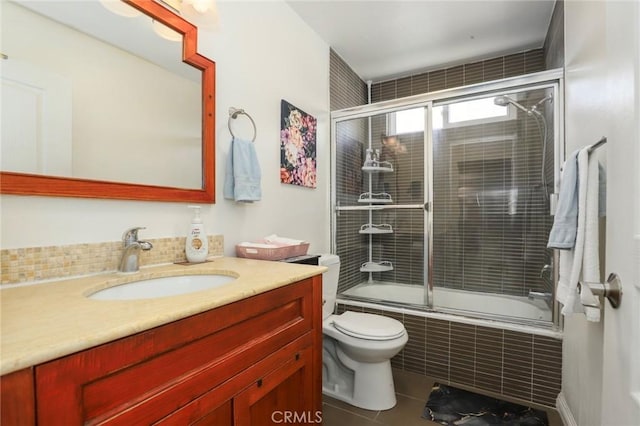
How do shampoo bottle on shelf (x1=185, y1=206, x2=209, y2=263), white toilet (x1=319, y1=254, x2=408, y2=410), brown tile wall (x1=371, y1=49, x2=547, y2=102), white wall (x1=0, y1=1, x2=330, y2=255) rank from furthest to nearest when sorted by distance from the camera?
brown tile wall (x1=371, y1=49, x2=547, y2=102) → white toilet (x1=319, y1=254, x2=408, y2=410) → shampoo bottle on shelf (x1=185, y1=206, x2=209, y2=263) → white wall (x1=0, y1=1, x2=330, y2=255)

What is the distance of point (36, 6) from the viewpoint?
94cm

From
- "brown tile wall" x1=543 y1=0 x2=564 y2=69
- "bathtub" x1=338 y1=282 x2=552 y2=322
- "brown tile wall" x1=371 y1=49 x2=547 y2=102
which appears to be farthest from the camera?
"brown tile wall" x1=371 y1=49 x2=547 y2=102

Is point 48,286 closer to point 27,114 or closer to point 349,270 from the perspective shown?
point 27,114

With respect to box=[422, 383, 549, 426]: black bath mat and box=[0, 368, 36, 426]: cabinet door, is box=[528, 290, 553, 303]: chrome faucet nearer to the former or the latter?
box=[422, 383, 549, 426]: black bath mat

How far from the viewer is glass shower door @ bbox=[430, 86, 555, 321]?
2.34 m

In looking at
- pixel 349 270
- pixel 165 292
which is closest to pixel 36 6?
pixel 165 292

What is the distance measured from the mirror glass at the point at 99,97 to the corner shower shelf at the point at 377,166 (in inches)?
72.3

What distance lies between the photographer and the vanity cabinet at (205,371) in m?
0.51

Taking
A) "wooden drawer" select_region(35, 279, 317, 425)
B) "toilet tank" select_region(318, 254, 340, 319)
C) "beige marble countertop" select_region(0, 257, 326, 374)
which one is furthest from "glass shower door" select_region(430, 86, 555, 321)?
"beige marble countertop" select_region(0, 257, 326, 374)

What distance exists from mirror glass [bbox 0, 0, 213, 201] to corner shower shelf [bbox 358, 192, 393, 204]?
1.76 meters

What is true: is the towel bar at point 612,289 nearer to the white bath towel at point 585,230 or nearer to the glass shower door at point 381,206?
the white bath towel at point 585,230

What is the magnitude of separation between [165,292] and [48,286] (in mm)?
329

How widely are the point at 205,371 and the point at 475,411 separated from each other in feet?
5.54

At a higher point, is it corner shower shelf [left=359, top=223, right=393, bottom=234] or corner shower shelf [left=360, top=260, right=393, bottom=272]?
corner shower shelf [left=359, top=223, right=393, bottom=234]
